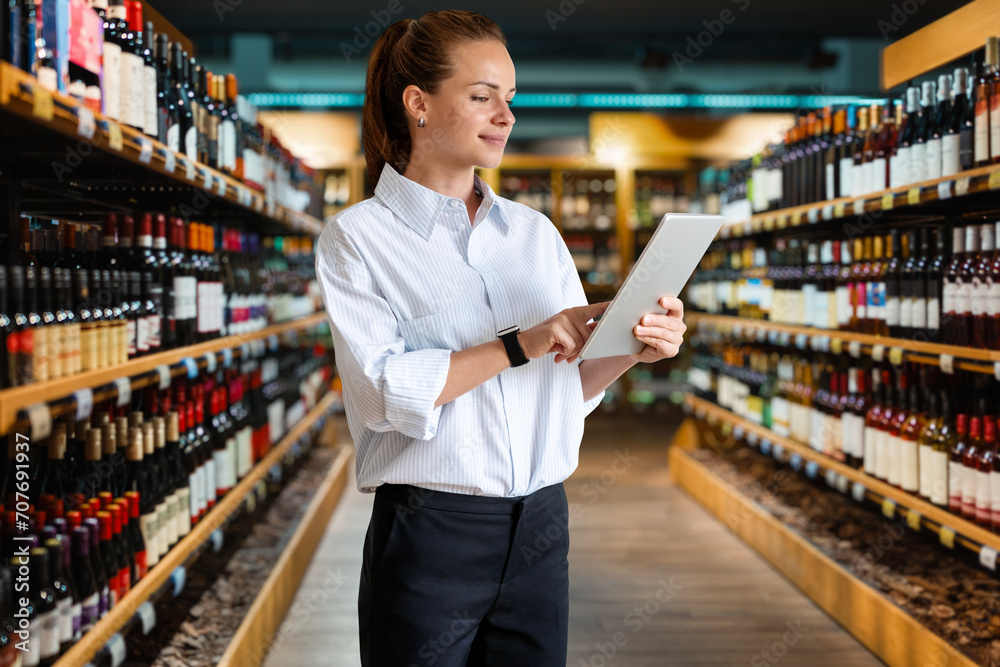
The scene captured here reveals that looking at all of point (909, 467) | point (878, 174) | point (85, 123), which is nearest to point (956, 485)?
point (909, 467)

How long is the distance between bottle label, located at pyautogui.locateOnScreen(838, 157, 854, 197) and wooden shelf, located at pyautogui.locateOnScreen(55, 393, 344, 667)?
9.30 ft

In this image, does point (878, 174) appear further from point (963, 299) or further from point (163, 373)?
point (163, 373)

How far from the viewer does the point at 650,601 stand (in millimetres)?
3641

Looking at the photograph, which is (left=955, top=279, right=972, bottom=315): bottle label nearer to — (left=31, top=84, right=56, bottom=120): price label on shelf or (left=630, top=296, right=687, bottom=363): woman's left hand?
(left=630, top=296, right=687, bottom=363): woman's left hand

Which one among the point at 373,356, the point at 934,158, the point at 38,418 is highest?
the point at 934,158

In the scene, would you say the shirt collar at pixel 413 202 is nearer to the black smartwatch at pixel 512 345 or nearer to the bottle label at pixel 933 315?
the black smartwatch at pixel 512 345

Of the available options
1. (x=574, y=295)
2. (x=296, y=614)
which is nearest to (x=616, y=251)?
(x=296, y=614)

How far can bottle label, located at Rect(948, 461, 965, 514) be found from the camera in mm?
2758

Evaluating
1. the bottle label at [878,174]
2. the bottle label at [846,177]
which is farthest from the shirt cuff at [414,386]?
the bottle label at [846,177]

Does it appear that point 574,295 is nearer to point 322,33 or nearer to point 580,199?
point 322,33

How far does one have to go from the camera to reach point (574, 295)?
1.58m

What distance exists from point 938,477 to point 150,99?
2.82 meters
